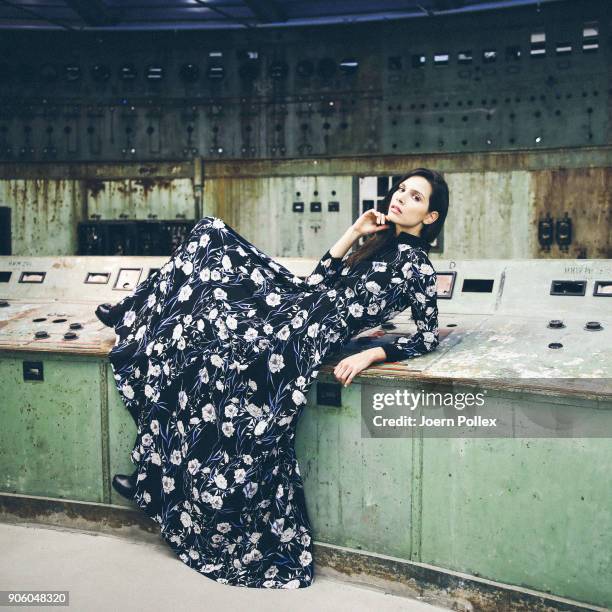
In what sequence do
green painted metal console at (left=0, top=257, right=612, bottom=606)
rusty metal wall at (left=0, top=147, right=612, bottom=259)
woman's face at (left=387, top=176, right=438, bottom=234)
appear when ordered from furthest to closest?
1. rusty metal wall at (left=0, top=147, right=612, bottom=259)
2. woman's face at (left=387, top=176, right=438, bottom=234)
3. green painted metal console at (left=0, top=257, right=612, bottom=606)

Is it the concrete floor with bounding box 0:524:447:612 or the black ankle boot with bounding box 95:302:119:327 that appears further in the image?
the black ankle boot with bounding box 95:302:119:327

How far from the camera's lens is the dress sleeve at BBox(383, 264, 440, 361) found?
1852mm

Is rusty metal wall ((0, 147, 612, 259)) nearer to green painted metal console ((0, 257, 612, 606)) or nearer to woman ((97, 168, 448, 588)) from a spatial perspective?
green painted metal console ((0, 257, 612, 606))

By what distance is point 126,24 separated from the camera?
4.59 m

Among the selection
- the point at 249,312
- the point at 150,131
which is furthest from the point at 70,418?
the point at 150,131

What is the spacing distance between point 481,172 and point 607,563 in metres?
3.08

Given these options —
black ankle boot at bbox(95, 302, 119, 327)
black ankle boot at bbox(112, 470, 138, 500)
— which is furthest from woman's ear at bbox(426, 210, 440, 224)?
black ankle boot at bbox(112, 470, 138, 500)

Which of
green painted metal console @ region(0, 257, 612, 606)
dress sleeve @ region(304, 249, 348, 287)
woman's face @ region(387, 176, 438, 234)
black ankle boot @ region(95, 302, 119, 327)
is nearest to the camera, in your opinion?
green painted metal console @ region(0, 257, 612, 606)

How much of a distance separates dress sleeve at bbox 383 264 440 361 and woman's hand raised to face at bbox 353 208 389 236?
0.68 ft

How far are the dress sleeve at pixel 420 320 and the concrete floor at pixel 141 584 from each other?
2.28ft

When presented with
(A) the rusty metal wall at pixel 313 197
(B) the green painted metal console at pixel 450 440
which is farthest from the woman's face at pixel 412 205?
(A) the rusty metal wall at pixel 313 197

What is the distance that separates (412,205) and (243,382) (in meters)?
0.73

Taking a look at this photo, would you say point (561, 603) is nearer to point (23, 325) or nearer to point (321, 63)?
point (23, 325)

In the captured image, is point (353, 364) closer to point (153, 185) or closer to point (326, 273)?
point (326, 273)
